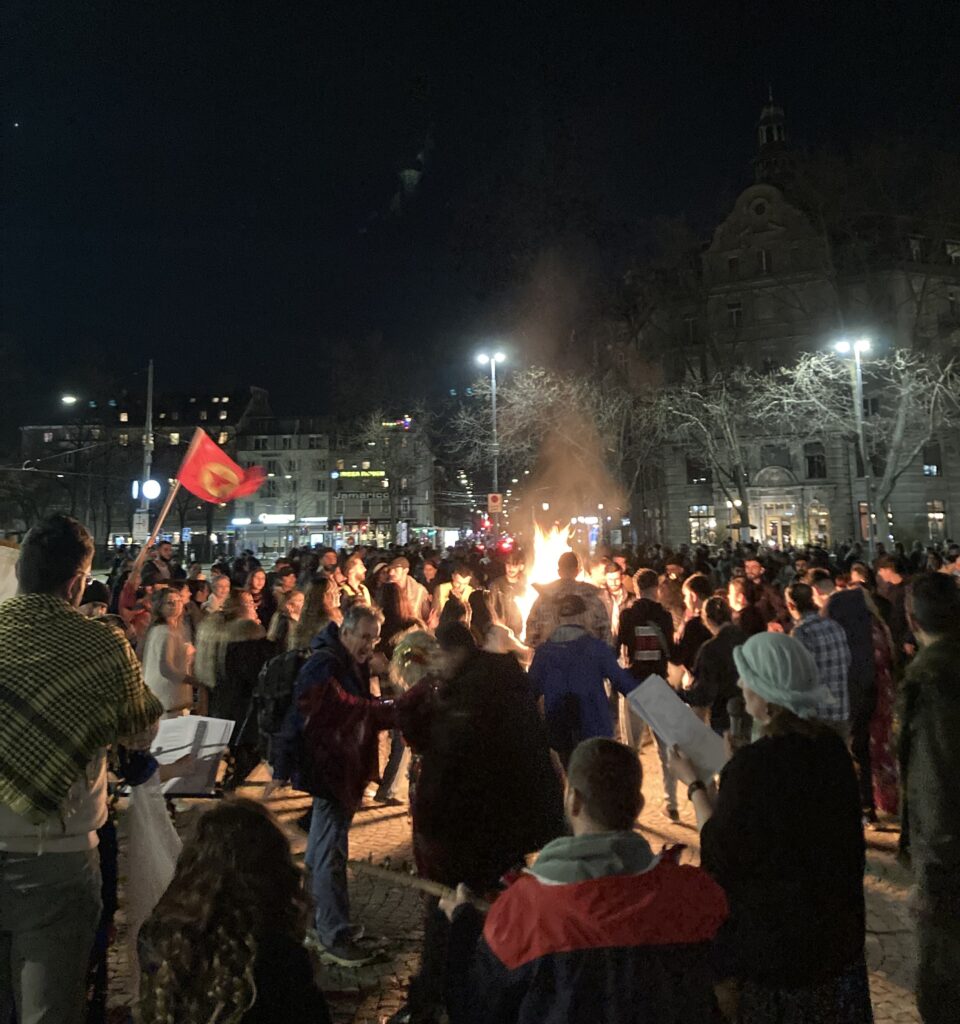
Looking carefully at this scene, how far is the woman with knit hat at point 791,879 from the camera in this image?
271 centimetres

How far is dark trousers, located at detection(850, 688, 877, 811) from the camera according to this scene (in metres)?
7.48

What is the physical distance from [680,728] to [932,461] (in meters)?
51.3

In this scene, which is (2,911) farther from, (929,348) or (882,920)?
(929,348)

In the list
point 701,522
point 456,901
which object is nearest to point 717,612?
point 456,901

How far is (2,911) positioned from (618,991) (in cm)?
212

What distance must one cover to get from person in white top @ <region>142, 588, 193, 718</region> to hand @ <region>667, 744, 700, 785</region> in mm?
5750

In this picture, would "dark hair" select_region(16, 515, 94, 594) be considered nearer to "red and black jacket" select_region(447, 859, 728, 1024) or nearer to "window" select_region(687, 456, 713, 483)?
"red and black jacket" select_region(447, 859, 728, 1024)

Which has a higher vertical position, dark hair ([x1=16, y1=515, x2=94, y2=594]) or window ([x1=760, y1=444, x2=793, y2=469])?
window ([x1=760, y1=444, x2=793, y2=469])

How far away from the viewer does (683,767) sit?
325 cm

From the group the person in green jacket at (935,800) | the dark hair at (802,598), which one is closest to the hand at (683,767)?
the person in green jacket at (935,800)

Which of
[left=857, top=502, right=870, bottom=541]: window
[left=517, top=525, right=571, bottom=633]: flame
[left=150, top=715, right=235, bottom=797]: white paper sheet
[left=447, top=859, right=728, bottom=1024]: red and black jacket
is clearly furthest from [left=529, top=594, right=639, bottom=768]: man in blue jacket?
[left=857, top=502, right=870, bottom=541]: window

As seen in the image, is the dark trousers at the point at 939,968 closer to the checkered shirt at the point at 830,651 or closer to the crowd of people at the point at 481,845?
the crowd of people at the point at 481,845

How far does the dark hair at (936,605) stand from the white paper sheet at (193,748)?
380 centimetres

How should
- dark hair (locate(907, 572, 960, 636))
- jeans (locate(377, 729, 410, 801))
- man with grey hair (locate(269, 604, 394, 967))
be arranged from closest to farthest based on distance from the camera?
dark hair (locate(907, 572, 960, 636)), man with grey hair (locate(269, 604, 394, 967)), jeans (locate(377, 729, 410, 801))
